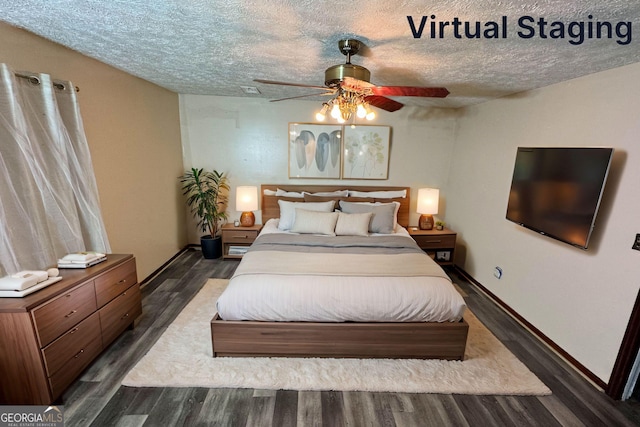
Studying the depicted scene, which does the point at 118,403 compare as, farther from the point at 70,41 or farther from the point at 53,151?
the point at 70,41

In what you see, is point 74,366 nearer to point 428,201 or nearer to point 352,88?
point 352,88

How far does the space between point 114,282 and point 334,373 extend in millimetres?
1912

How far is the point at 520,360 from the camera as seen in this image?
7.54 feet

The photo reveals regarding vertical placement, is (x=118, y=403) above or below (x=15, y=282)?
below

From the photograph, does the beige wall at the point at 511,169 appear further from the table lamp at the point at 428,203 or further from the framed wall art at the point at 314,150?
the table lamp at the point at 428,203

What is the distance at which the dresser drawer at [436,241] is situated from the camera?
12.9ft

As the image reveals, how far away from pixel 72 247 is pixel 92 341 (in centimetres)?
74

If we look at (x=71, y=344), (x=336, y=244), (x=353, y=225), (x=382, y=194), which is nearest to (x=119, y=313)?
(x=71, y=344)

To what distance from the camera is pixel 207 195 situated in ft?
13.7

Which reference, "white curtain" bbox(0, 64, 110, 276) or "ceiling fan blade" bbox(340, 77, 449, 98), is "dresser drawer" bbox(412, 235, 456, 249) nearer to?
"ceiling fan blade" bbox(340, 77, 449, 98)

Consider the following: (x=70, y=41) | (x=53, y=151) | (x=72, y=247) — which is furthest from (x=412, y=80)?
(x=72, y=247)

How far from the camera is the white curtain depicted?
1743mm

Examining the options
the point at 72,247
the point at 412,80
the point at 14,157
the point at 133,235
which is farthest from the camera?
the point at 133,235

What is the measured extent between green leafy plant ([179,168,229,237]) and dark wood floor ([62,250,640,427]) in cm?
234
